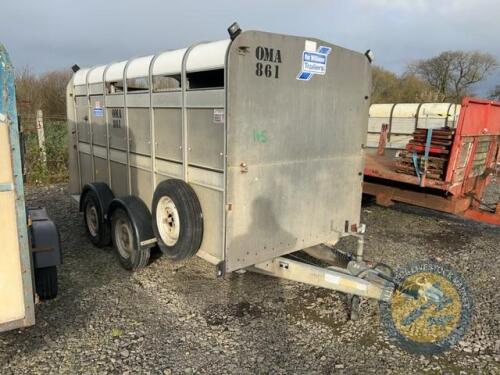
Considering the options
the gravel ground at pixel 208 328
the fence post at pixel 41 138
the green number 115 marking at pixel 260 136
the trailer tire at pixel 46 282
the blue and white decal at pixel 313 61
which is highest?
the blue and white decal at pixel 313 61

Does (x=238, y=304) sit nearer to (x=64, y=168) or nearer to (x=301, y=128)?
(x=301, y=128)

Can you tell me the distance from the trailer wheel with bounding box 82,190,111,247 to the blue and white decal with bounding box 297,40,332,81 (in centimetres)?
329

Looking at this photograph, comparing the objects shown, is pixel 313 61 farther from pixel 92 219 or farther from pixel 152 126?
pixel 92 219

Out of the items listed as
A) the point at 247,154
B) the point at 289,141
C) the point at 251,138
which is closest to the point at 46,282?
the point at 247,154

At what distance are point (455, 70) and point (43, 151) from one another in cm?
4011

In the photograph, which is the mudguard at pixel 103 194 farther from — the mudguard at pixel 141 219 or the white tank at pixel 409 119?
the white tank at pixel 409 119

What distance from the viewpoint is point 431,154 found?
603cm

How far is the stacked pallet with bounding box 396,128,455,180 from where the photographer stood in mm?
5812

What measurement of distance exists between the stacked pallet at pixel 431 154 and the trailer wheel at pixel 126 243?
4159 millimetres

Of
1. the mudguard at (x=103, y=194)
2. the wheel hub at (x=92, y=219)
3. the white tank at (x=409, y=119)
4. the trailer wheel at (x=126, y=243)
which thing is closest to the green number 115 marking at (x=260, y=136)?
the trailer wheel at (x=126, y=243)

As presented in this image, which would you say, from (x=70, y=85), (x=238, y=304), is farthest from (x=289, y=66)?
(x=70, y=85)

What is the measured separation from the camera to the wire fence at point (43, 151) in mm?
10352

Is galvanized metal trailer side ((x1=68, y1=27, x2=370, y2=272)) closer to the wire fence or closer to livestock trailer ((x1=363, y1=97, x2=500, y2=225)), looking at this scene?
livestock trailer ((x1=363, y1=97, x2=500, y2=225))

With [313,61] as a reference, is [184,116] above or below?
below
